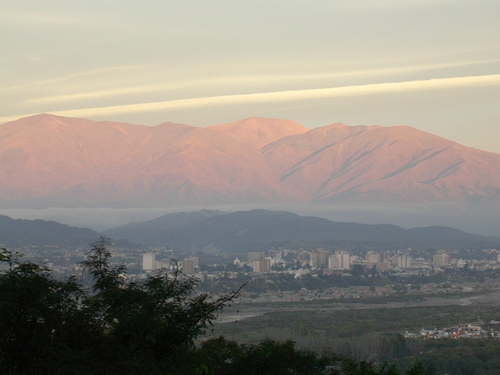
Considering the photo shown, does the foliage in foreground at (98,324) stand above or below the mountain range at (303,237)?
below

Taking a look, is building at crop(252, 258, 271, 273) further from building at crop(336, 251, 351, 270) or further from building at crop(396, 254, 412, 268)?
building at crop(396, 254, 412, 268)

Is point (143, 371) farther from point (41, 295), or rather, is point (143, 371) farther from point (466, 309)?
point (466, 309)

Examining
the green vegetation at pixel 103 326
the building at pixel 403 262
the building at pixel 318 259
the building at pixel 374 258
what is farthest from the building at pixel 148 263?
the green vegetation at pixel 103 326

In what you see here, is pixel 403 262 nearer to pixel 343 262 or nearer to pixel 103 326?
pixel 343 262

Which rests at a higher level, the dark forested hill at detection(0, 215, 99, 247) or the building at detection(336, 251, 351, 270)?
the dark forested hill at detection(0, 215, 99, 247)

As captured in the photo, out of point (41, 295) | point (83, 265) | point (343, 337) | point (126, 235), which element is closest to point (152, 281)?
point (83, 265)

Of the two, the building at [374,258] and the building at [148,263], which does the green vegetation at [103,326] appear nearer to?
the building at [148,263]


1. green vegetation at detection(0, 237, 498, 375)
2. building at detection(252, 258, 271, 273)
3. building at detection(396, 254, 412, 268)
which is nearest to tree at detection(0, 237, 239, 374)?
green vegetation at detection(0, 237, 498, 375)

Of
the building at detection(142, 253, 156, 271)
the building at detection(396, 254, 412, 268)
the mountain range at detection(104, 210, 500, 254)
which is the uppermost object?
the mountain range at detection(104, 210, 500, 254)
